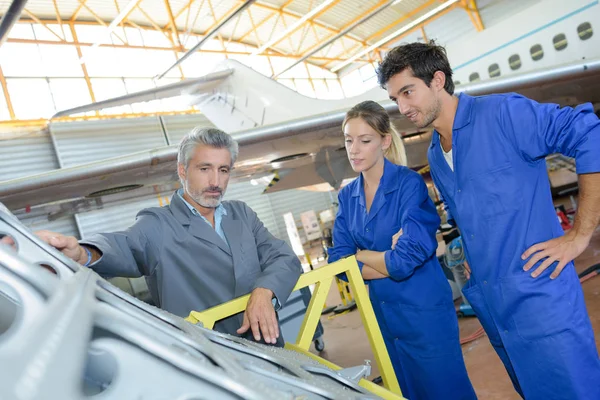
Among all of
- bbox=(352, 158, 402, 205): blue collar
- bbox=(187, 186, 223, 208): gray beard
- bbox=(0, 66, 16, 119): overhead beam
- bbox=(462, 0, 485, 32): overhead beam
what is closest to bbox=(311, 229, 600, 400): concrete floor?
bbox=(352, 158, 402, 205): blue collar

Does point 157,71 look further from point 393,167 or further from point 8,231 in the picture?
point 8,231

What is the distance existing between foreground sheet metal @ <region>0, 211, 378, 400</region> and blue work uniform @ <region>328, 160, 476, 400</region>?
61.3 inches

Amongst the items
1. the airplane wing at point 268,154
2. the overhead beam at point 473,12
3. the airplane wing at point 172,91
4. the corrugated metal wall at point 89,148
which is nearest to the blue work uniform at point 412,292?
the airplane wing at point 268,154

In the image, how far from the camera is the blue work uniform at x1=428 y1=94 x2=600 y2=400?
163 centimetres

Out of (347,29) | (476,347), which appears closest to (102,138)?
(347,29)

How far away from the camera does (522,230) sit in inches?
68.3

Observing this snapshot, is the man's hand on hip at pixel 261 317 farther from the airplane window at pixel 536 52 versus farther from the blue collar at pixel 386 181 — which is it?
the airplane window at pixel 536 52

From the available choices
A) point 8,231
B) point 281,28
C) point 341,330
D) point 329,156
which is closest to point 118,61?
point 281,28

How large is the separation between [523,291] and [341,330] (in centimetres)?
399

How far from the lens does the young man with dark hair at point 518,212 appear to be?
5.36 ft

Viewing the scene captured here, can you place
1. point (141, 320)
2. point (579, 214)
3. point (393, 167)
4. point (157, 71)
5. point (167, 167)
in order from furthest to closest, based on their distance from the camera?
point (157, 71), point (167, 167), point (393, 167), point (579, 214), point (141, 320)

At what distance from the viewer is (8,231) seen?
0.66 m

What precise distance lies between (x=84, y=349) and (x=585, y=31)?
27.8 feet

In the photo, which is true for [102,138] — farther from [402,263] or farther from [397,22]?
[397,22]
